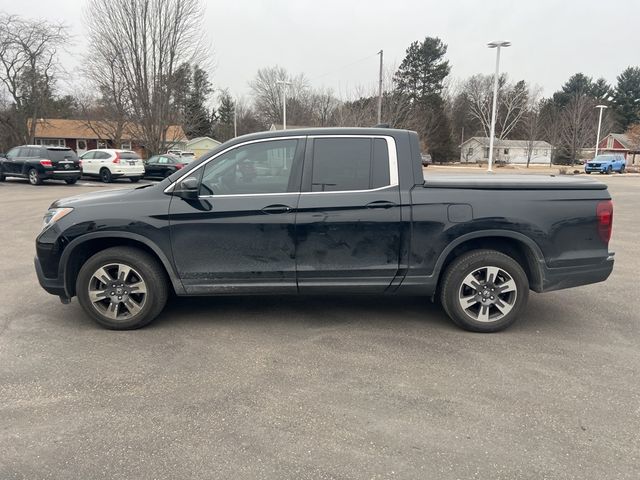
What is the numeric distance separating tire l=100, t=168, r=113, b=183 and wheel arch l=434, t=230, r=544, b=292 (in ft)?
72.4

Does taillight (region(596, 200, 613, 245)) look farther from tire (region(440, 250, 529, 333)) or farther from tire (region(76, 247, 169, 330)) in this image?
tire (region(76, 247, 169, 330))

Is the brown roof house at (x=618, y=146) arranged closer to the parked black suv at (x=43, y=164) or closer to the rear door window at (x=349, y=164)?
the parked black suv at (x=43, y=164)

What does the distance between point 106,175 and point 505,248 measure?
22587 mm

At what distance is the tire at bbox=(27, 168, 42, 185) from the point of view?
66.0 feet

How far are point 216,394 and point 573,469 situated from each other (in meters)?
2.24

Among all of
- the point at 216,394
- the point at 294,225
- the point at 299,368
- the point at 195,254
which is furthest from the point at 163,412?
the point at 294,225

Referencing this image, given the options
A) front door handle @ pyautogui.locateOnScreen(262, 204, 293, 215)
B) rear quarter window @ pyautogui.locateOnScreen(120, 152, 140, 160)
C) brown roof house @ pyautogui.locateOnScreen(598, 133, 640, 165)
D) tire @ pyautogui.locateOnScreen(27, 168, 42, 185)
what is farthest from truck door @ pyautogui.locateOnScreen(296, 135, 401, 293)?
brown roof house @ pyautogui.locateOnScreen(598, 133, 640, 165)

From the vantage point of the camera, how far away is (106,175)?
75.6 feet

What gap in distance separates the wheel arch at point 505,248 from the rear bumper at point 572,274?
6 centimetres

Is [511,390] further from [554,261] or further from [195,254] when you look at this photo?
[195,254]

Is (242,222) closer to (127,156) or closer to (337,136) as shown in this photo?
(337,136)

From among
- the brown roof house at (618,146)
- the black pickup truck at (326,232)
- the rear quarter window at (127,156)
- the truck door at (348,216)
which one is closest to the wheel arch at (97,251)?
the black pickup truck at (326,232)

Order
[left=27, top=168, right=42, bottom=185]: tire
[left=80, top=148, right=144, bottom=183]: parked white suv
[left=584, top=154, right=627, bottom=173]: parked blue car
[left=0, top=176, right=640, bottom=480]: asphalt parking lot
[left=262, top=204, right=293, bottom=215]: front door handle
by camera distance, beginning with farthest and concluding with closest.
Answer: [left=584, top=154, right=627, bottom=173]: parked blue car → [left=80, top=148, right=144, bottom=183]: parked white suv → [left=27, top=168, right=42, bottom=185]: tire → [left=262, top=204, right=293, bottom=215]: front door handle → [left=0, top=176, right=640, bottom=480]: asphalt parking lot

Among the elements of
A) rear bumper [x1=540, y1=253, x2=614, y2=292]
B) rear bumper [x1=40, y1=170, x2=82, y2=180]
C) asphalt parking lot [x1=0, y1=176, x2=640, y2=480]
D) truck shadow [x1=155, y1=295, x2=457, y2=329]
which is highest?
rear bumper [x1=40, y1=170, x2=82, y2=180]
